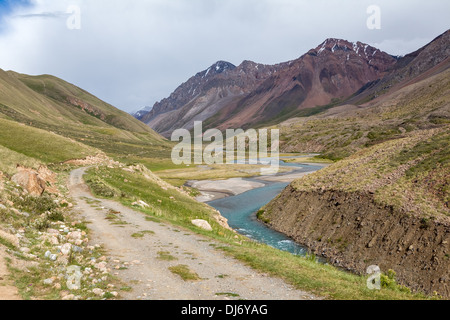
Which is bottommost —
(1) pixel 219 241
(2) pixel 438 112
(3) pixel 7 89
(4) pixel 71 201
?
(1) pixel 219 241

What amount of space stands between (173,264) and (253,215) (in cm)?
4295

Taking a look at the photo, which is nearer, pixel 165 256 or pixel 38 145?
pixel 165 256

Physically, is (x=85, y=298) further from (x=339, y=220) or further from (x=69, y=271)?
(x=339, y=220)

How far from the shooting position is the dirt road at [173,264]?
11242 millimetres

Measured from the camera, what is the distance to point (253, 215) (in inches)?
2219

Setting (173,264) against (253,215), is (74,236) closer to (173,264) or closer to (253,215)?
(173,264)

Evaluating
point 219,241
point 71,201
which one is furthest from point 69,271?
point 71,201

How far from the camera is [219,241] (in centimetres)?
2075

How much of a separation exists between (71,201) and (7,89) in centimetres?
22762

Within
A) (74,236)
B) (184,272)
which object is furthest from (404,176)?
(74,236)

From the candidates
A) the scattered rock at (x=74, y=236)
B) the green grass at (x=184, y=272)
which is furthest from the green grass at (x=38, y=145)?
the green grass at (x=184, y=272)

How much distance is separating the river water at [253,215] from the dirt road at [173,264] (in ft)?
Result: 63.4

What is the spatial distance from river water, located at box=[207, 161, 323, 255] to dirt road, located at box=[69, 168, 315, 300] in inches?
761

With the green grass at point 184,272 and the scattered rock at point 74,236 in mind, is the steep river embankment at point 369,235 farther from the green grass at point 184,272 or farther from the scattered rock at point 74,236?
the scattered rock at point 74,236
